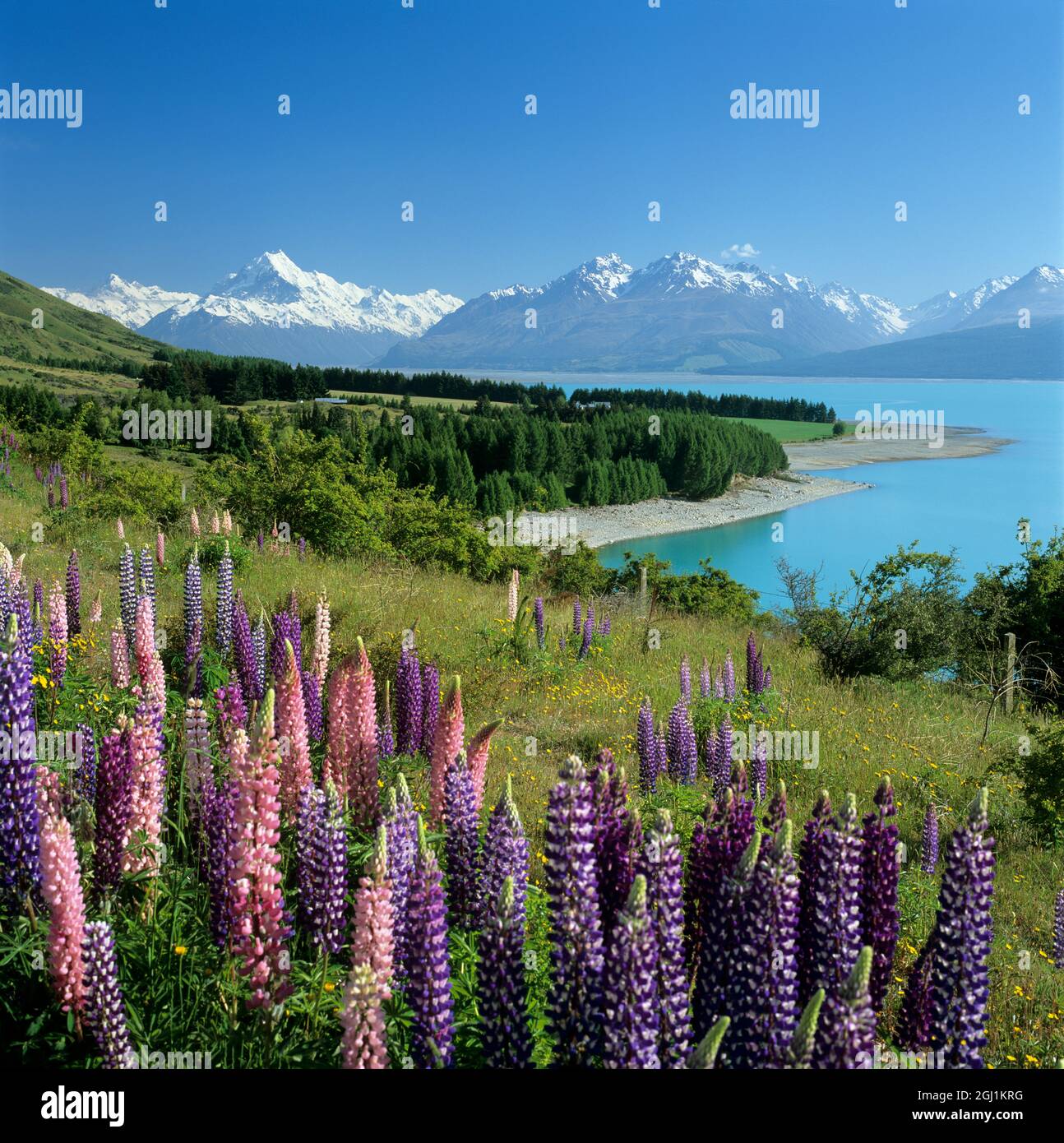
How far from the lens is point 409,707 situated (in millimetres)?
6918

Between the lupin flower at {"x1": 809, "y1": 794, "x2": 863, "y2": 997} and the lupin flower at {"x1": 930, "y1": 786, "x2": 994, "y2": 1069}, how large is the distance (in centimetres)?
31

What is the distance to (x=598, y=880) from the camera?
10.9 ft

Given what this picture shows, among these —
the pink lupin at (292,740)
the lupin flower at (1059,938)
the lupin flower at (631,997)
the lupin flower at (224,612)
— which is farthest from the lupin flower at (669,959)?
the lupin flower at (224,612)

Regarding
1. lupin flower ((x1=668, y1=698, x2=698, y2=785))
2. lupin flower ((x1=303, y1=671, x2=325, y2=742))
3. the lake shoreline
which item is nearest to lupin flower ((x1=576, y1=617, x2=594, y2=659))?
lupin flower ((x1=668, y1=698, x2=698, y2=785))

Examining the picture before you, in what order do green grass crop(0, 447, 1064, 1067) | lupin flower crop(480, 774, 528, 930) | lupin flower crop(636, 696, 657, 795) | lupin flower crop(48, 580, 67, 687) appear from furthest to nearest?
1. lupin flower crop(636, 696, 657, 795)
2. lupin flower crop(48, 580, 67, 687)
3. green grass crop(0, 447, 1064, 1067)
4. lupin flower crop(480, 774, 528, 930)

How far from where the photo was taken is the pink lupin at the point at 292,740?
15.1 feet

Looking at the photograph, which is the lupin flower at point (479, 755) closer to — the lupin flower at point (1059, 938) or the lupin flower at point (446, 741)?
the lupin flower at point (446, 741)

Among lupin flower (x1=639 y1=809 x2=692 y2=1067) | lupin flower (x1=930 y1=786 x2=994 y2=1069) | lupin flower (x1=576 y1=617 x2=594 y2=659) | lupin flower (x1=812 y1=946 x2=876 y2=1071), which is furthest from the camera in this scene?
lupin flower (x1=576 y1=617 x2=594 y2=659)

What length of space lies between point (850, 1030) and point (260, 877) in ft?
6.97

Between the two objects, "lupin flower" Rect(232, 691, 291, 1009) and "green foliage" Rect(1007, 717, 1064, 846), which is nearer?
"lupin flower" Rect(232, 691, 291, 1009)

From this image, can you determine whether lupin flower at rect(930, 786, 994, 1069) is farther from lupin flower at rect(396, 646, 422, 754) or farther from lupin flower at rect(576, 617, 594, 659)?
lupin flower at rect(576, 617, 594, 659)

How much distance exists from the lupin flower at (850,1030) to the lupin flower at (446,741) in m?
2.39

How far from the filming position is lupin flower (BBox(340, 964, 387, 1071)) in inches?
105
